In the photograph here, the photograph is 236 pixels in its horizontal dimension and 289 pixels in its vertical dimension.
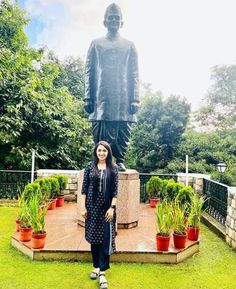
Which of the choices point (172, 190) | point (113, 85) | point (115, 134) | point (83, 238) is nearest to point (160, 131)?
point (172, 190)

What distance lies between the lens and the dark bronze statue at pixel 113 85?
4824mm

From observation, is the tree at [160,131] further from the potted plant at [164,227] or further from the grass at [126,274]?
the potted plant at [164,227]

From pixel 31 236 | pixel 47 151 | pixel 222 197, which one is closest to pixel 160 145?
pixel 47 151

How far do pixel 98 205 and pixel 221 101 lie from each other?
1625 centimetres

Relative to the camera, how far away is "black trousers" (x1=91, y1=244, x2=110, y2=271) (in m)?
3.10

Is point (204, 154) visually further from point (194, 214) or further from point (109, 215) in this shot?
point (109, 215)

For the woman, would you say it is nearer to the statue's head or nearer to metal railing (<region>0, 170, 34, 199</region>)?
the statue's head

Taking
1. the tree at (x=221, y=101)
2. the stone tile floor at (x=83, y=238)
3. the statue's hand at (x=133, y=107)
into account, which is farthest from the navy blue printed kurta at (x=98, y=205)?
the tree at (x=221, y=101)

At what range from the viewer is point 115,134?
4.95 meters

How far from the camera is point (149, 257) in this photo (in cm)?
376

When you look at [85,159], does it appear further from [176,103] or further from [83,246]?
[83,246]

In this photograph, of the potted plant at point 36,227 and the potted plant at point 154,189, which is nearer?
the potted plant at point 36,227

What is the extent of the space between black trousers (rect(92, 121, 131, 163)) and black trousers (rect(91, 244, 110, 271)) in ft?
6.85

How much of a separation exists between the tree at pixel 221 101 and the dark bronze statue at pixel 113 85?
44.1ft
